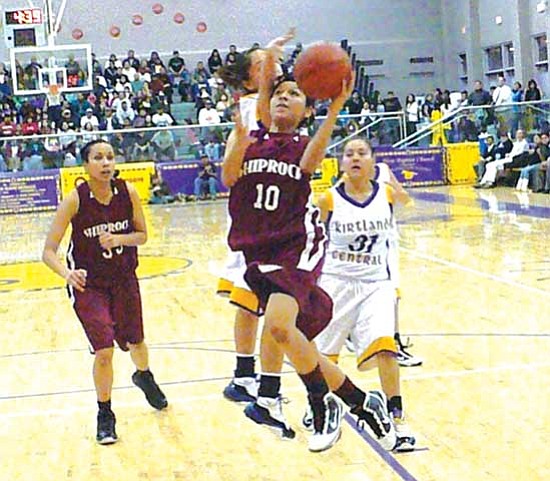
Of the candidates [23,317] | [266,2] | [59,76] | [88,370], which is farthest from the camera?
[266,2]

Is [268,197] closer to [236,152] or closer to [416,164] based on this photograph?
[236,152]

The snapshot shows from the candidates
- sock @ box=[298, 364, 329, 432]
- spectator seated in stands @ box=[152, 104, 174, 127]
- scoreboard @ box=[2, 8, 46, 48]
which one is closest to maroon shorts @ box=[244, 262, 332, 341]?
sock @ box=[298, 364, 329, 432]

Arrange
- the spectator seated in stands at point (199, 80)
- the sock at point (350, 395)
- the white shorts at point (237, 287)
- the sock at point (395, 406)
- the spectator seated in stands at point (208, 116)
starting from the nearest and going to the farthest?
1. the sock at point (350, 395)
2. the sock at point (395, 406)
3. the white shorts at point (237, 287)
4. the spectator seated in stands at point (208, 116)
5. the spectator seated in stands at point (199, 80)

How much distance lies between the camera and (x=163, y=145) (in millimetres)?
21812

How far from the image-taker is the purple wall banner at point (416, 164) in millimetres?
22484

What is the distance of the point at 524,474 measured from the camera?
14.9 feet

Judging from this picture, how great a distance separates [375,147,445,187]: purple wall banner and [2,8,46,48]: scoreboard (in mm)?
7592

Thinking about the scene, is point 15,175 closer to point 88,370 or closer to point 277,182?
point 88,370

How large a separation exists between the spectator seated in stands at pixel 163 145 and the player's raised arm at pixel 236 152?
56.7ft

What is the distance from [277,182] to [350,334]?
107cm

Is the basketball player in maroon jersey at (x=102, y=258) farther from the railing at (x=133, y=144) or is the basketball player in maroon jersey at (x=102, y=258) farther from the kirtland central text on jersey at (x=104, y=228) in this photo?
the railing at (x=133, y=144)

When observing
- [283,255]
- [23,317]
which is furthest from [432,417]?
[23,317]

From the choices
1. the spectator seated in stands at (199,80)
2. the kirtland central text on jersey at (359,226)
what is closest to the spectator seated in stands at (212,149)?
the spectator seated in stands at (199,80)

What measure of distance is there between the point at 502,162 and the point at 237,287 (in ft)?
54.3
